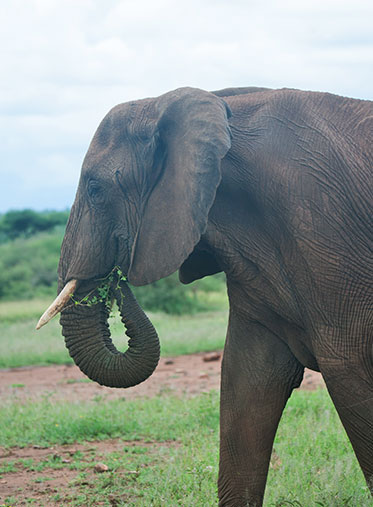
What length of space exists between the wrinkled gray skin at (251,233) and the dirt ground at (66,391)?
1636 millimetres

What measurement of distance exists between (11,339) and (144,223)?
40.0 feet

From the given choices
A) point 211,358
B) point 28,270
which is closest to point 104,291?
point 211,358

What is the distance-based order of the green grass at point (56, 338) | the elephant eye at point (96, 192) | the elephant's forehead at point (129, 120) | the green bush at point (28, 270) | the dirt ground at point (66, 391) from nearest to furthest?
the elephant's forehead at point (129, 120)
the elephant eye at point (96, 192)
the dirt ground at point (66, 391)
the green grass at point (56, 338)
the green bush at point (28, 270)

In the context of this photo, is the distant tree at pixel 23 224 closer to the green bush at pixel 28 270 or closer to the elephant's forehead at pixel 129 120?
the green bush at pixel 28 270

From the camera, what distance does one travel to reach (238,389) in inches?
169

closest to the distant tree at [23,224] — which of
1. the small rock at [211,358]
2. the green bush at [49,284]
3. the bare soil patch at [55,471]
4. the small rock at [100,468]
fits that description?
the green bush at [49,284]

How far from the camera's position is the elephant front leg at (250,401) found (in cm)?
417

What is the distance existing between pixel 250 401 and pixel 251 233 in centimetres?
91

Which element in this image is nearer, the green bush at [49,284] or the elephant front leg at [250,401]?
the elephant front leg at [250,401]

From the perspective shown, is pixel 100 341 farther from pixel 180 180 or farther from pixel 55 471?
pixel 55 471

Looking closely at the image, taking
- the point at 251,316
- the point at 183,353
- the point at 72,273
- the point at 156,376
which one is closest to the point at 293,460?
the point at 251,316

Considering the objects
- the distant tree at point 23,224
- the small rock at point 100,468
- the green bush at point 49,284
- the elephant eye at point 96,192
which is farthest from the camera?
the distant tree at point 23,224

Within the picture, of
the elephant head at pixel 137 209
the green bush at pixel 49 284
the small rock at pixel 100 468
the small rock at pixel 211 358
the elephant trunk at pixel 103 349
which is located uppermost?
the elephant head at pixel 137 209

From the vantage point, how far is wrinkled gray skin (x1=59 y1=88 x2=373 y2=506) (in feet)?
11.8
